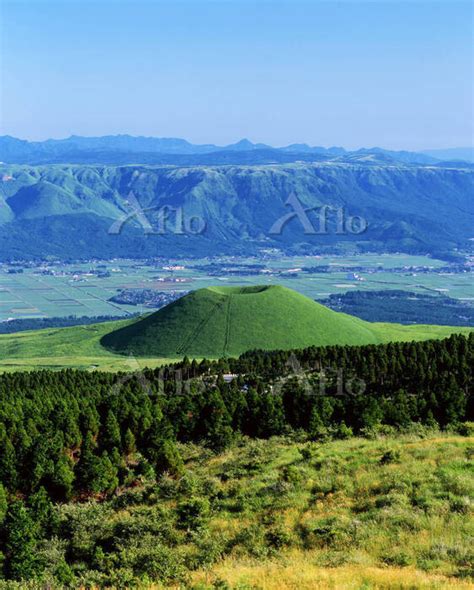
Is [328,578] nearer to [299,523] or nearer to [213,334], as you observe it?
[299,523]

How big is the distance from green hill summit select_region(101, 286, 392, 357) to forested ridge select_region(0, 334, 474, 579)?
4776 centimetres

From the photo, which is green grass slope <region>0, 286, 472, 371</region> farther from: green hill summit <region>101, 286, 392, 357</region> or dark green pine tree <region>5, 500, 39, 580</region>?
dark green pine tree <region>5, 500, 39, 580</region>

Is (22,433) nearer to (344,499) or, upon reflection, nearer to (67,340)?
(344,499)

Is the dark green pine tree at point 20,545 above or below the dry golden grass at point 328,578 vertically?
below

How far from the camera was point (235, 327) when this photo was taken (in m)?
132

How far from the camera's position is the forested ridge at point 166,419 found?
136ft

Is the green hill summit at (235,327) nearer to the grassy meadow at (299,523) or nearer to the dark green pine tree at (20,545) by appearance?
the grassy meadow at (299,523)

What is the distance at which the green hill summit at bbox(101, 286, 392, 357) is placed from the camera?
127 metres

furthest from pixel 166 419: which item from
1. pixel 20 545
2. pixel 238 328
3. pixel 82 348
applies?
pixel 82 348

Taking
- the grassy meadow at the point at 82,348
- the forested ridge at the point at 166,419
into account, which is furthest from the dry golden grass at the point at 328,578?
the grassy meadow at the point at 82,348

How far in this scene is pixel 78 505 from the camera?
3778cm

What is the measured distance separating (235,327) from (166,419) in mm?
80514

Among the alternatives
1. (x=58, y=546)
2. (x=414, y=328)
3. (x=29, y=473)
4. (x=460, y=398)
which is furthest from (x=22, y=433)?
(x=414, y=328)

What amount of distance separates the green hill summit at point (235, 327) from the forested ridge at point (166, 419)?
47760mm
